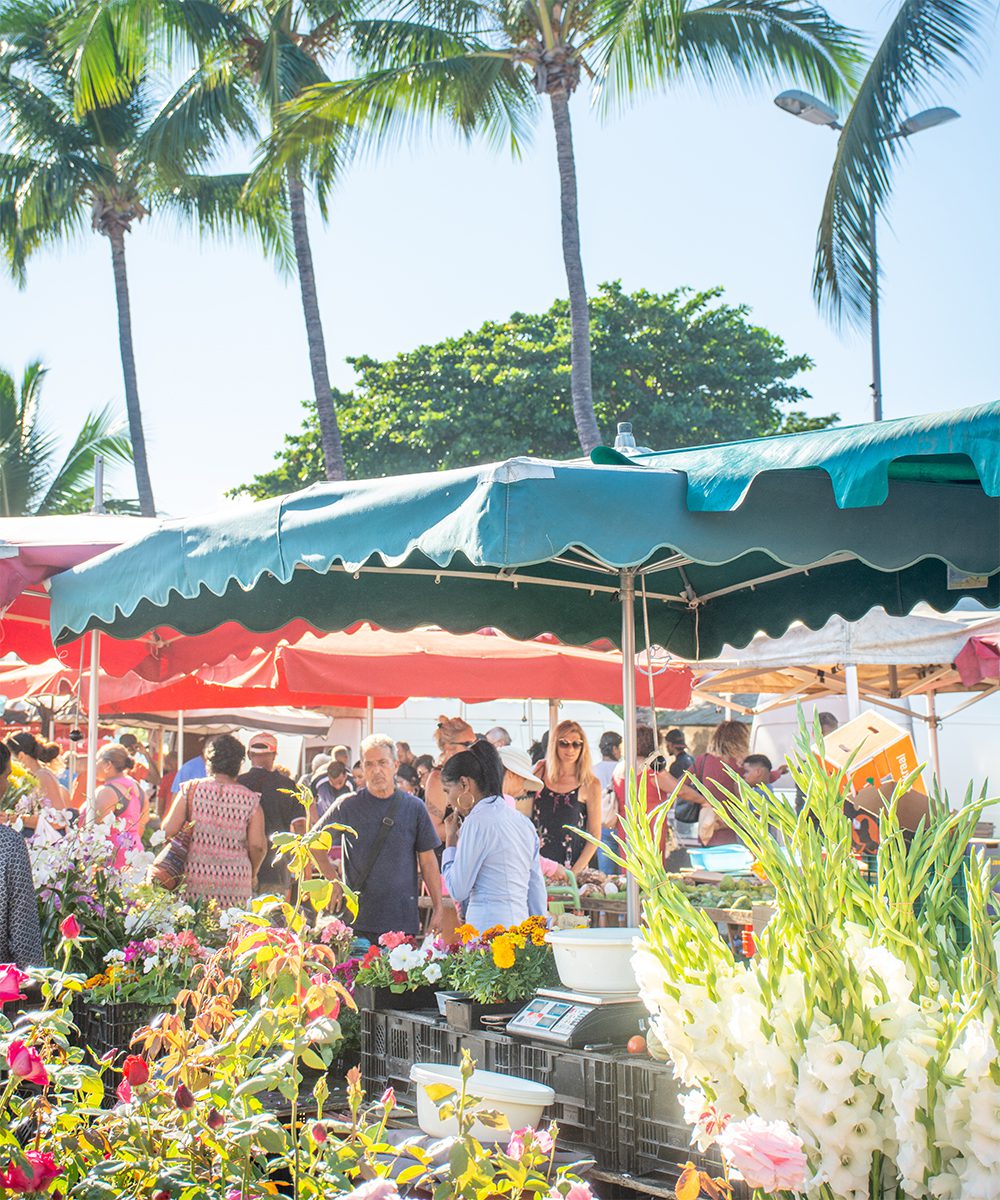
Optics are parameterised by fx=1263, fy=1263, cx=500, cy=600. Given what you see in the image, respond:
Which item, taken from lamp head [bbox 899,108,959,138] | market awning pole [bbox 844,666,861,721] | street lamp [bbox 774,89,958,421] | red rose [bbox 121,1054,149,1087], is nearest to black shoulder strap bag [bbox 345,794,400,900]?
market awning pole [bbox 844,666,861,721]

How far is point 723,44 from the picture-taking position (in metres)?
14.4

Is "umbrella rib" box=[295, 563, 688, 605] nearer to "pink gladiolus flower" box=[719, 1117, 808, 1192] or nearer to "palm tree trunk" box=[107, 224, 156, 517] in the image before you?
"pink gladiolus flower" box=[719, 1117, 808, 1192]

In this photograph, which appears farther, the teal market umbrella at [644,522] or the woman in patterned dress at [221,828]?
the woman in patterned dress at [221,828]

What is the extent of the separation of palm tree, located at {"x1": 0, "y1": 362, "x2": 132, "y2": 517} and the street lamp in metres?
18.5

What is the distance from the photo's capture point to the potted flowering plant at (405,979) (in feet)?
11.3

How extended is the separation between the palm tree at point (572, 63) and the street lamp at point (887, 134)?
2.92m

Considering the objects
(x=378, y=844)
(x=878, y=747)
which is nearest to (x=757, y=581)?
(x=878, y=747)

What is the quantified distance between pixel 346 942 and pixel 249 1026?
2.09 m

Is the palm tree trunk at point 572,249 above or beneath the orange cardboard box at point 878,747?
above

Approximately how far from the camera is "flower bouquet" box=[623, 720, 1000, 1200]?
138 centimetres

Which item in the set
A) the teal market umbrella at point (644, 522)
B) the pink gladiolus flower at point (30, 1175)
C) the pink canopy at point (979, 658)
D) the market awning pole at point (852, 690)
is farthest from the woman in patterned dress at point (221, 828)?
the pink canopy at point (979, 658)

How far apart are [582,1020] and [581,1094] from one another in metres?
0.16

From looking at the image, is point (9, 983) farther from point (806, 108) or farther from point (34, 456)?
point (34, 456)

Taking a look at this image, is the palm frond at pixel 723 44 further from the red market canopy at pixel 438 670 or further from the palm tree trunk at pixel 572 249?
the red market canopy at pixel 438 670
